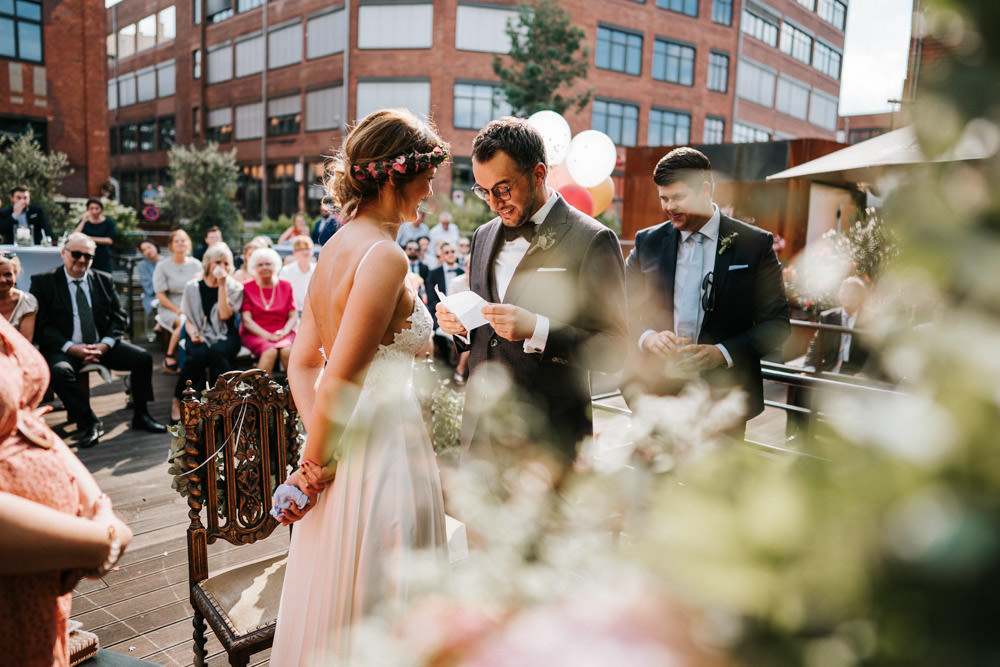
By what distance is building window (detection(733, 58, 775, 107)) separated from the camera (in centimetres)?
3155

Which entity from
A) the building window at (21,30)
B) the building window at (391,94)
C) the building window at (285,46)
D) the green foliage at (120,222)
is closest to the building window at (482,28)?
the building window at (391,94)

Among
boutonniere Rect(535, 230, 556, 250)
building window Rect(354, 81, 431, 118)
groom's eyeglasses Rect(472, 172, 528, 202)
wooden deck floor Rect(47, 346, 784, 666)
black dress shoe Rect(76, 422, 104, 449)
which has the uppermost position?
building window Rect(354, 81, 431, 118)

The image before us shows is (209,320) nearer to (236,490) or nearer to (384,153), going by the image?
(236,490)

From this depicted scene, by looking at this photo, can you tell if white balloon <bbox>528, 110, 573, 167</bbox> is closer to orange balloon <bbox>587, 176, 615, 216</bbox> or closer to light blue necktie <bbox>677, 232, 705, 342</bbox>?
orange balloon <bbox>587, 176, 615, 216</bbox>

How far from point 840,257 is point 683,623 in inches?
310

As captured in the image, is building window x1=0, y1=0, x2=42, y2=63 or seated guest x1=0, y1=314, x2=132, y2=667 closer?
seated guest x1=0, y1=314, x2=132, y2=667

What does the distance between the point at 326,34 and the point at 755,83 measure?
21971 mm

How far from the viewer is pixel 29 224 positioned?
28.5 ft

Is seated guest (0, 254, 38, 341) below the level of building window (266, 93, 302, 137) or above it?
below

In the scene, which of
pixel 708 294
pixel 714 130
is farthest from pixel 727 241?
pixel 714 130

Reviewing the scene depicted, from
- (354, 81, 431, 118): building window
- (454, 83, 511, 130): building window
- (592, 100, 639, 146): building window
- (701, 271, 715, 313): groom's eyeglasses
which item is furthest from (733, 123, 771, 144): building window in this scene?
(701, 271, 715, 313): groom's eyeglasses

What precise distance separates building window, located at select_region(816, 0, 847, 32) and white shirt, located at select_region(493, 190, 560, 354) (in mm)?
42707

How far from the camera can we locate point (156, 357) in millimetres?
8133

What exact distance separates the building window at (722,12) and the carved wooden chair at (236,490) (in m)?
33.2
